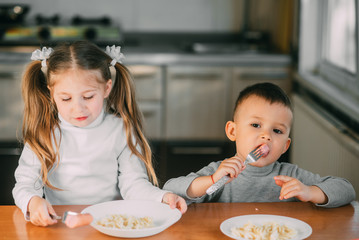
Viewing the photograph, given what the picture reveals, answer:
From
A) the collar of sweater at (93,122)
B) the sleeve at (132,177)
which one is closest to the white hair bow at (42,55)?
the collar of sweater at (93,122)

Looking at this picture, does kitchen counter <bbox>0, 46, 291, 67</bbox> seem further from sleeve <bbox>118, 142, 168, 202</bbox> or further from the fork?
the fork

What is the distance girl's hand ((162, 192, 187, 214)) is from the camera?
4.32 ft

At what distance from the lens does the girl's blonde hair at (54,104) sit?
155 centimetres

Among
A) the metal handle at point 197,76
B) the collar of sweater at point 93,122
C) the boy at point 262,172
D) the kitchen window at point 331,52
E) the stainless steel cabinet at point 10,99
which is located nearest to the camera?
the boy at point 262,172

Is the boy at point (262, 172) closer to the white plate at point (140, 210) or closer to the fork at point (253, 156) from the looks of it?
the fork at point (253, 156)

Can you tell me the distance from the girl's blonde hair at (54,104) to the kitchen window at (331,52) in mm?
1075

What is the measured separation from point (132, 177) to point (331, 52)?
2052mm

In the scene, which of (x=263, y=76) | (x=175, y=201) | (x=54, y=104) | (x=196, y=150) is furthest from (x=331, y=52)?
(x=175, y=201)

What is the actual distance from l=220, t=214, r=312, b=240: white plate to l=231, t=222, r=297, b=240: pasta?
16mm

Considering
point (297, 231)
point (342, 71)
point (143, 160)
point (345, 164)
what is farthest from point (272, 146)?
point (342, 71)

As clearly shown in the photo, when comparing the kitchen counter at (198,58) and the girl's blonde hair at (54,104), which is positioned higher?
the girl's blonde hair at (54,104)

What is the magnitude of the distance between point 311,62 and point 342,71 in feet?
2.14

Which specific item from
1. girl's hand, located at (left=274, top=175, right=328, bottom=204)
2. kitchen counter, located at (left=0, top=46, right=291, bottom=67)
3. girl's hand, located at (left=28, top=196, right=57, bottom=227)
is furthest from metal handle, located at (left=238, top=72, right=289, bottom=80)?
girl's hand, located at (left=28, top=196, right=57, bottom=227)

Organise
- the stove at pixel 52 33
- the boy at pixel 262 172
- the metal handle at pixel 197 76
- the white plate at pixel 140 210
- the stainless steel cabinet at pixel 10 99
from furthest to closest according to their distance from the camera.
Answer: the stove at pixel 52 33, the metal handle at pixel 197 76, the stainless steel cabinet at pixel 10 99, the boy at pixel 262 172, the white plate at pixel 140 210
